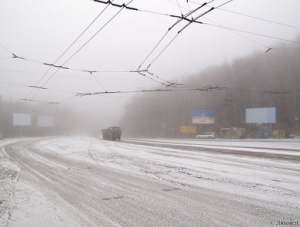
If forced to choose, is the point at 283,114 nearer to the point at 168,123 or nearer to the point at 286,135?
the point at 286,135

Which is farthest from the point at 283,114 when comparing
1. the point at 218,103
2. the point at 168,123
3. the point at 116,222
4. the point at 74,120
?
the point at 74,120

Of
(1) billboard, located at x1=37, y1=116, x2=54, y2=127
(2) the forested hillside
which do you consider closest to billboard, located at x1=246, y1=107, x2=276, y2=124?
(2) the forested hillside

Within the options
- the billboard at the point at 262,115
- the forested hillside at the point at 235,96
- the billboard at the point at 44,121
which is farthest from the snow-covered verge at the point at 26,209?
the billboard at the point at 44,121

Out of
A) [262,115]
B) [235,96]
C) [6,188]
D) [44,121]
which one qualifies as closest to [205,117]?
[235,96]

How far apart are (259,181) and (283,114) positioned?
225 ft

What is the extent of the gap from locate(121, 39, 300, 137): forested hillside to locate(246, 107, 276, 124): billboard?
4.01 metres

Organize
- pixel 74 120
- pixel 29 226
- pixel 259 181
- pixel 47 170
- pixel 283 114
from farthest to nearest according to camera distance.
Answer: pixel 74 120 → pixel 283 114 → pixel 47 170 → pixel 259 181 → pixel 29 226

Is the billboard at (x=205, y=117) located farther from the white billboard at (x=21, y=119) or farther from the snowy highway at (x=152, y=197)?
the snowy highway at (x=152, y=197)

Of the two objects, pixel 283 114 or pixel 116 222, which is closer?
pixel 116 222

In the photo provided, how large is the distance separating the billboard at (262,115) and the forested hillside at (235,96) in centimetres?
401

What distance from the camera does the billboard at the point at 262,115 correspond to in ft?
192

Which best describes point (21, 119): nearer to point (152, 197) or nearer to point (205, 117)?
point (205, 117)

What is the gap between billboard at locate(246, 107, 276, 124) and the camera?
2308 inches

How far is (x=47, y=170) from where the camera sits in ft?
44.6
